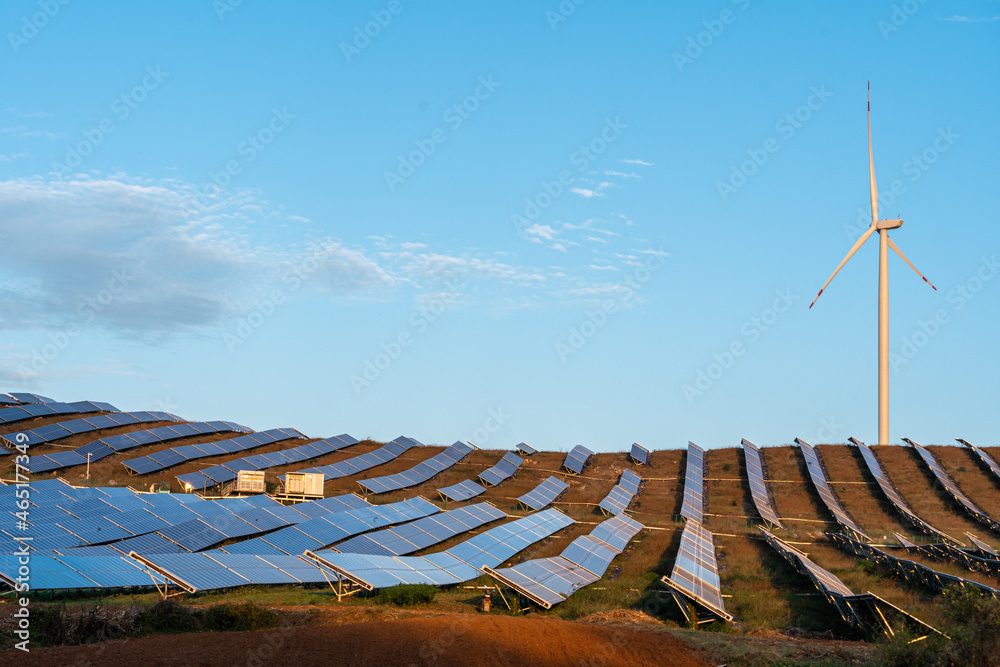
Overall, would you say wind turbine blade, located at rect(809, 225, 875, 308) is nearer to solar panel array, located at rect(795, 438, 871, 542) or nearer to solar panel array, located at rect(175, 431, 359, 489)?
solar panel array, located at rect(795, 438, 871, 542)

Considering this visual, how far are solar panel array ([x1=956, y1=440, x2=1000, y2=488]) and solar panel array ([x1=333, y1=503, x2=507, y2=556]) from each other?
49.1 meters

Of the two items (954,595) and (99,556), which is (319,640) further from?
(954,595)

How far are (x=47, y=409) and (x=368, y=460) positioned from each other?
3088 centimetres

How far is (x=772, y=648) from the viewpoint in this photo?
20.8 metres

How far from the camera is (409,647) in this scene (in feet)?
57.7

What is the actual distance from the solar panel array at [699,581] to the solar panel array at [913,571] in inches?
276

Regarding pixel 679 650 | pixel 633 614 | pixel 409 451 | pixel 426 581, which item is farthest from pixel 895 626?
pixel 409 451

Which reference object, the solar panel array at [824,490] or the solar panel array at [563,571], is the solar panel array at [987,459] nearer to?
the solar panel array at [824,490]

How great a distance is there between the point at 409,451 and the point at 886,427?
159 feet

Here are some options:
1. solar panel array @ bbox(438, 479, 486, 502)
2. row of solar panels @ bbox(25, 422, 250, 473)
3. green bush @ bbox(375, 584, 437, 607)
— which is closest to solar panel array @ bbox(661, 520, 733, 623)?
green bush @ bbox(375, 584, 437, 607)

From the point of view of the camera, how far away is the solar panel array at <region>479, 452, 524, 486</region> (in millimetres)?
65062

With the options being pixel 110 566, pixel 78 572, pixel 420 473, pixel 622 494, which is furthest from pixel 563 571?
pixel 420 473

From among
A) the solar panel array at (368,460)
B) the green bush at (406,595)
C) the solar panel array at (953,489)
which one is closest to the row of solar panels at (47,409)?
the solar panel array at (368,460)

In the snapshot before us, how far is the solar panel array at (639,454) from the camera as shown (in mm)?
76531
